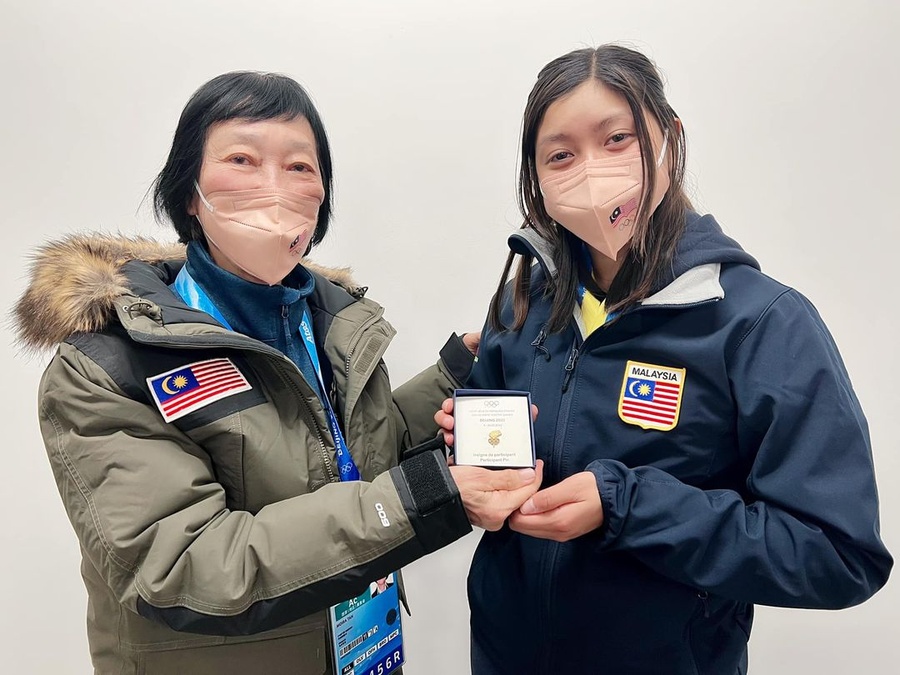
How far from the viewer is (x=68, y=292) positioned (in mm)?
1021

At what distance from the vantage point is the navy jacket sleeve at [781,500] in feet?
2.81

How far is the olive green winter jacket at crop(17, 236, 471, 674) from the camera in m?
0.90

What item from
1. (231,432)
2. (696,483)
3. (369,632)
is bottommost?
(369,632)

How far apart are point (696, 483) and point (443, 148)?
1245 mm

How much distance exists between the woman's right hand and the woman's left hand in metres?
0.03

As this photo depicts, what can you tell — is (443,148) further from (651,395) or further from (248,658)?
(248,658)

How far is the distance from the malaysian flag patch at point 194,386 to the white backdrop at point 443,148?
881 millimetres

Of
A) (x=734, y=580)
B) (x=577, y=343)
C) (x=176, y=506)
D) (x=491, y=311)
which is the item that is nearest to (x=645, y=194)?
(x=577, y=343)

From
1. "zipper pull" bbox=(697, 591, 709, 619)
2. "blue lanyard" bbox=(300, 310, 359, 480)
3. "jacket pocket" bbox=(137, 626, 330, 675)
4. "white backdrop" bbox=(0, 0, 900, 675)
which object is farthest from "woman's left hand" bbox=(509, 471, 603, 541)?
"white backdrop" bbox=(0, 0, 900, 675)

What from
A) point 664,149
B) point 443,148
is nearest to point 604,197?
point 664,149

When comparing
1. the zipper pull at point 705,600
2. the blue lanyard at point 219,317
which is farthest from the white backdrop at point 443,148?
the zipper pull at point 705,600

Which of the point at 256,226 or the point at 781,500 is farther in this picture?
the point at 256,226

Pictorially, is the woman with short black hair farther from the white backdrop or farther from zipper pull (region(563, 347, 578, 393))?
the white backdrop

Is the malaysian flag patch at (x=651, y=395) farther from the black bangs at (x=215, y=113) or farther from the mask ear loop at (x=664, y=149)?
the black bangs at (x=215, y=113)
